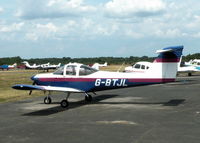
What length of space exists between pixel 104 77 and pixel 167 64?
3.26 m

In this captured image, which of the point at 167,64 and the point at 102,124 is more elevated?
the point at 167,64

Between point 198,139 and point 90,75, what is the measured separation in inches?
355

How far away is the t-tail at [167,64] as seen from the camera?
1548 cm

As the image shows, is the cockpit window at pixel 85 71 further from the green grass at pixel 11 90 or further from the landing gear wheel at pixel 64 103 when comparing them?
the green grass at pixel 11 90

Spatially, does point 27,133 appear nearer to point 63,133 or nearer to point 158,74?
point 63,133

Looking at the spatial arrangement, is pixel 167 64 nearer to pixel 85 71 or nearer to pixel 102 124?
pixel 85 71

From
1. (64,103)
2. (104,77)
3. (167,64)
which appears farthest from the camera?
(104,77)

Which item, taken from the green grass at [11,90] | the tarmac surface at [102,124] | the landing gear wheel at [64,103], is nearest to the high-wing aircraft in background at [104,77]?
the landing gear wheel at [64,103]

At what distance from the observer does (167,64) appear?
15.9 metres

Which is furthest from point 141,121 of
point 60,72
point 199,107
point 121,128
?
point 60,72

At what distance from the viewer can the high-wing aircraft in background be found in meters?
15.8

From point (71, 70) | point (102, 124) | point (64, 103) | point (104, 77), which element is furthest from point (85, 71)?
point (102, 124)

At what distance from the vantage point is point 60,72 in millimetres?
17016

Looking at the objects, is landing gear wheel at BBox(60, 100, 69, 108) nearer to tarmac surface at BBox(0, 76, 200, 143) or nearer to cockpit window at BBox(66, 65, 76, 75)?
tarmac surface at BBox(0, 76, 200, 143)
